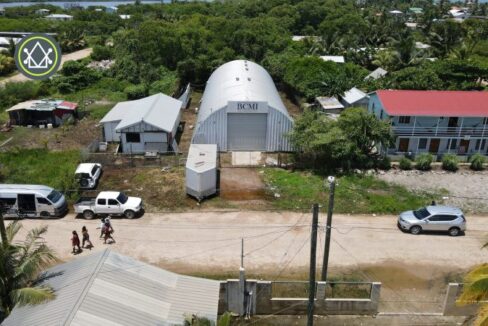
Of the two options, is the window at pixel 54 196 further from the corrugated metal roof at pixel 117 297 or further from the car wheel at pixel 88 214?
the corrugated metal roof at pixel 117 297

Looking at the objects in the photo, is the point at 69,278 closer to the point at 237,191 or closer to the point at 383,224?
the point at 237,191

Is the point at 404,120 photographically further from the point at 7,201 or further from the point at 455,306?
the point at 7,201

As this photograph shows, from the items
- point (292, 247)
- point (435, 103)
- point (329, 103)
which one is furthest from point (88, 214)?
point (435, 103)

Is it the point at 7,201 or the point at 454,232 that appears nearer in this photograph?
the point at 454,232

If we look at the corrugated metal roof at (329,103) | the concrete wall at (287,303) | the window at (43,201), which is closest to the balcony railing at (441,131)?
the corrugated metal roof at (329,103)

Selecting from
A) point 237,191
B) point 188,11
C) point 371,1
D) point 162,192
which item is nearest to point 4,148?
point 162,192

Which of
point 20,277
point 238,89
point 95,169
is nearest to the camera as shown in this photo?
point 20,277

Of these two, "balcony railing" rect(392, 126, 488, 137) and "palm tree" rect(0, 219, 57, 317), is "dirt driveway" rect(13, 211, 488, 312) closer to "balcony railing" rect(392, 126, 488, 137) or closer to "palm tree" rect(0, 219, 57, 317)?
"palm tree" rect(0, 219, 57, 317)

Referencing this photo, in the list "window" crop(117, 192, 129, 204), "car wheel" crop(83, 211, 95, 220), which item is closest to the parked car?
"car wheel" crop(83, 211, 95, 220)
